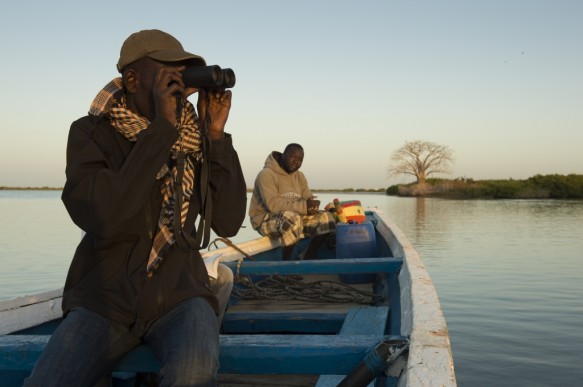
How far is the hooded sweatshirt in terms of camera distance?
6176 mm

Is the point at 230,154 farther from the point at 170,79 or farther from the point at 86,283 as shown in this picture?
the point at 86,283

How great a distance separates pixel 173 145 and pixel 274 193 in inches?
170

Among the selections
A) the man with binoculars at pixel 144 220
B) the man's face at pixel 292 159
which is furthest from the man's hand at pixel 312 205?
the man with binoculars at pixel 144 220

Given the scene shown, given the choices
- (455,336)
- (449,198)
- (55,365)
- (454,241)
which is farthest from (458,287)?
(449,198)

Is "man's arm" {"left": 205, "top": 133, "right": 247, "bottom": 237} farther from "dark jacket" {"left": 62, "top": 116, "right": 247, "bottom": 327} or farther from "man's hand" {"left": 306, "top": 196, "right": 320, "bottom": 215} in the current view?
"man's hand" {"left": 306, "top": 196, "right": 320, "bottom": 215}

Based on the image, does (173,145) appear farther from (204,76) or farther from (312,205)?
(312,205)

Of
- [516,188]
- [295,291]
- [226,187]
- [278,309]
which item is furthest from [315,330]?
[516,188]

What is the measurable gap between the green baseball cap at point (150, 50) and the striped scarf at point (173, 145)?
11 cm

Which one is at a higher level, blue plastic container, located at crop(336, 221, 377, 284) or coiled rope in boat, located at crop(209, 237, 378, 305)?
blue plastic container, located at crop(336, 221, 377, 284)

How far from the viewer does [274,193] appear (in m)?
6.22

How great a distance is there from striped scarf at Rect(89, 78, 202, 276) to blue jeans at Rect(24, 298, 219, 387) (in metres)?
0.21

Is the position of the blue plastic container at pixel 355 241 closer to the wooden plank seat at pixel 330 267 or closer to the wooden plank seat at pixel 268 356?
the wooden plank seat at pixel 330 267

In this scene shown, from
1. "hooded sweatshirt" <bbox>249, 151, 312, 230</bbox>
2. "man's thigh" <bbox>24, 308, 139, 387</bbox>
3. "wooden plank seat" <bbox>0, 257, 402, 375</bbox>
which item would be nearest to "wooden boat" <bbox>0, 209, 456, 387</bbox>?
"wooden plank seat" <bbox>0, 257, 402, 375</bbox>

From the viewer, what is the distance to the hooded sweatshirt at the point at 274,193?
243 inches
